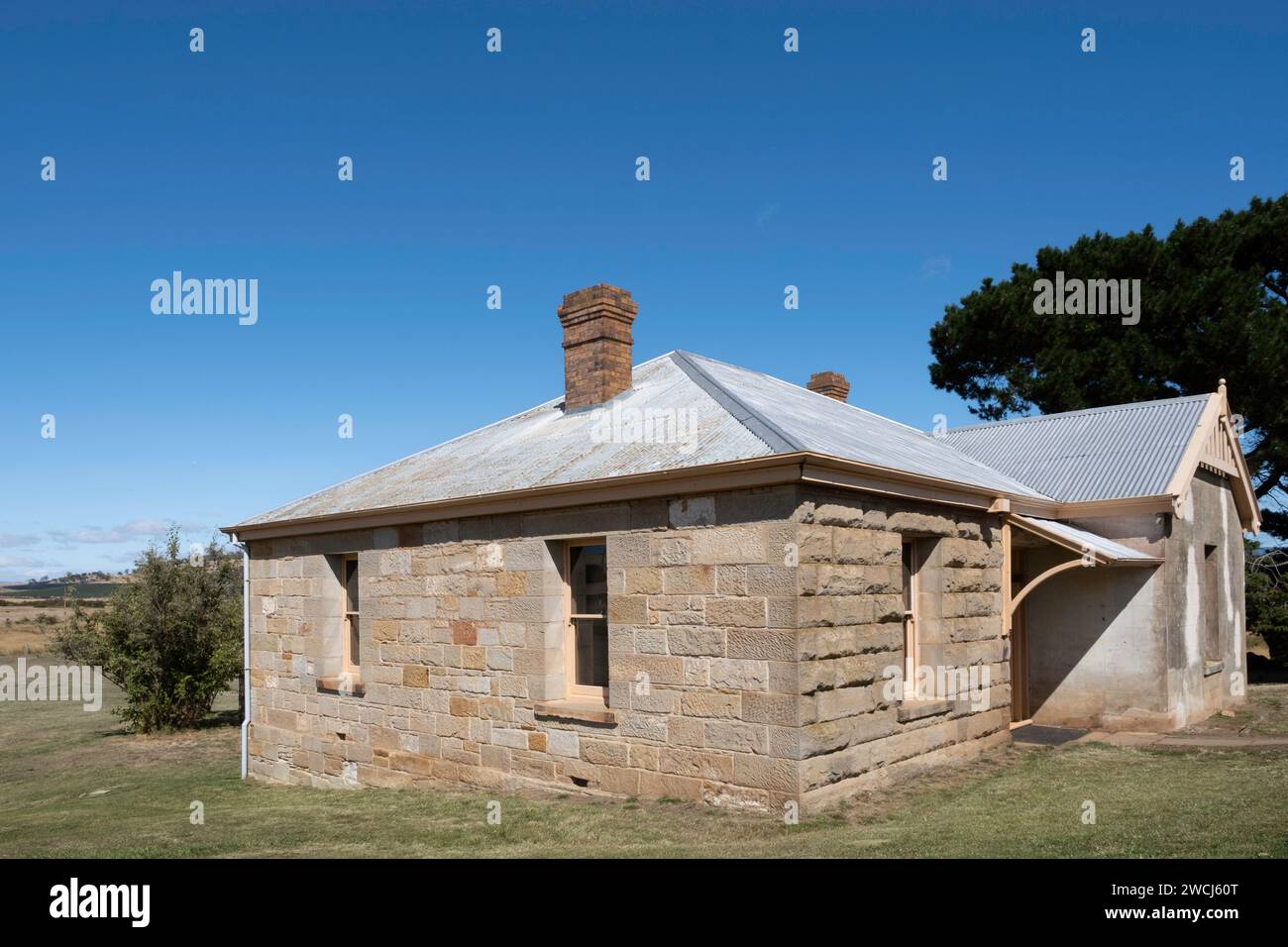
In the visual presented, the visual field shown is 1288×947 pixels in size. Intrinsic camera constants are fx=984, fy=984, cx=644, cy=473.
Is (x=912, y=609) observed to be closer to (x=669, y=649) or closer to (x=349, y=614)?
(x=669, y=649)

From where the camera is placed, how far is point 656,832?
8.02 metres

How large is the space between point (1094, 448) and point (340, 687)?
37.6 ft

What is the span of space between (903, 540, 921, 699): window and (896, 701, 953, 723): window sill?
0.26m

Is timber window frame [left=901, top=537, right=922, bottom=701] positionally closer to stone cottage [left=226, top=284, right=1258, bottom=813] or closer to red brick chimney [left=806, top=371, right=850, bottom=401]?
stone cottage [left=226, top=284, right=1258, bottom=813]

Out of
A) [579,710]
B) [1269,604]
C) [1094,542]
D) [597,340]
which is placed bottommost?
[1269,604]

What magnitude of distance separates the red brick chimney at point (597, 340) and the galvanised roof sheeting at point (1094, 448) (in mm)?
6257

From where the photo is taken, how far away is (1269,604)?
69.4 ft

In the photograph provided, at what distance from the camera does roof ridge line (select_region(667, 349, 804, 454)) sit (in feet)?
28.2

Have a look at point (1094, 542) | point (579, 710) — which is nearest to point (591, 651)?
point (579, 710)

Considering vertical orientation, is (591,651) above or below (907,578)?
below

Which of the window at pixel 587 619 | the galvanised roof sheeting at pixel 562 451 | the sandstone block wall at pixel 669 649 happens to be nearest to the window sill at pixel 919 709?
the sandstone block wall at pixel 669 649

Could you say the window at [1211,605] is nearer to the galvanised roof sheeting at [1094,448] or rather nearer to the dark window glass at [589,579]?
the galvanised roof sheeting at [1094,448]
